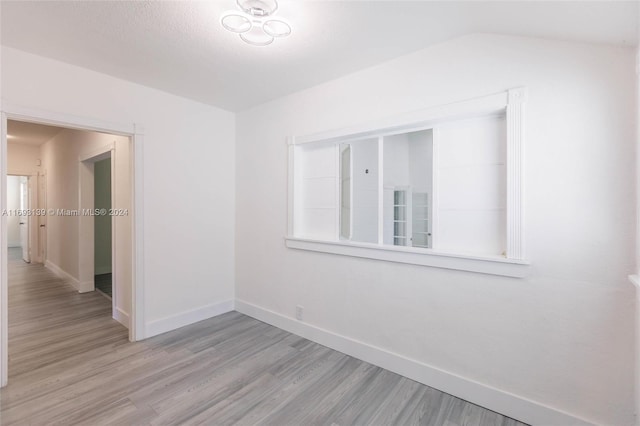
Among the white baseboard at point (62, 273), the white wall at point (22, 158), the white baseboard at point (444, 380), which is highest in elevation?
the white wall at point (22, 158)

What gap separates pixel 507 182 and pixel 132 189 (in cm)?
332

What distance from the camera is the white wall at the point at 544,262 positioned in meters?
1.60

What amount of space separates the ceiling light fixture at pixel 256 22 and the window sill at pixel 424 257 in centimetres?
178

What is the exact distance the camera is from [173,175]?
10.6 ft

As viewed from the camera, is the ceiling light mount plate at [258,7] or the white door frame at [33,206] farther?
the white door frame at [33,206]

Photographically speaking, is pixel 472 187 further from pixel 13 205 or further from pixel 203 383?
pixel 13 205

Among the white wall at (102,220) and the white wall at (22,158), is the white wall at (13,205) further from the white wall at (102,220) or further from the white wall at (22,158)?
the white wall at (102,220)

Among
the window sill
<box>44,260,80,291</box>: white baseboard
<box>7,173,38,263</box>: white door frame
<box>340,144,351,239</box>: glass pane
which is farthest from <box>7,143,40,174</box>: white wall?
<box>340,144,351,239</box>: glass pane

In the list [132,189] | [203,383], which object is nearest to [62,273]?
[132,189]

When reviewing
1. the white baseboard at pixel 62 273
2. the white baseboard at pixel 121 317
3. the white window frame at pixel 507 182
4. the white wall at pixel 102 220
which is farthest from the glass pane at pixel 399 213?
the white wall at pixel 102 220

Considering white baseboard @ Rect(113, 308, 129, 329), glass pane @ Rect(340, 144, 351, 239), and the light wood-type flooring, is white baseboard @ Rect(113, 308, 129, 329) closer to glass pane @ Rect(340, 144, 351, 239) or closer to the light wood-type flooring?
the light wood-type flooring

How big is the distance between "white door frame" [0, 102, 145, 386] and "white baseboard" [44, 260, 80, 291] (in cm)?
258

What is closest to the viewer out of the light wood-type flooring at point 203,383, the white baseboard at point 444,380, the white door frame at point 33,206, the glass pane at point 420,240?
the white baseboard at point 444,380

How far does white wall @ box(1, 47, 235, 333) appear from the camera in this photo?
2.51 meters
